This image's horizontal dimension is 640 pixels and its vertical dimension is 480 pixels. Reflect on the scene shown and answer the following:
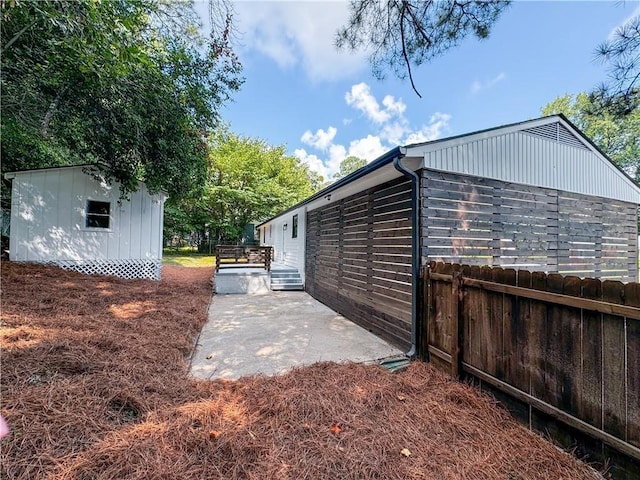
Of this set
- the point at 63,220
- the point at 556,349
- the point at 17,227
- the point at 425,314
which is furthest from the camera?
the point at 63,220

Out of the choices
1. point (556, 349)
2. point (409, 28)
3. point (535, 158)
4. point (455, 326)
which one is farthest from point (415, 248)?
A: point (409, 28)

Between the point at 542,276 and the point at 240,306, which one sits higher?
the point at 542,276

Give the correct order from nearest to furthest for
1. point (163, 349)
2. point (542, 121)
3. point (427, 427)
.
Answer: point (427, 427)
point (163, 349)
point (542, 121)

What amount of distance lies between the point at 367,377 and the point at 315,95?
16.5 metres

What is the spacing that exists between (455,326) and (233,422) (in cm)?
246

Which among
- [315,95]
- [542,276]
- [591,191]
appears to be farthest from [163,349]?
[315,95]

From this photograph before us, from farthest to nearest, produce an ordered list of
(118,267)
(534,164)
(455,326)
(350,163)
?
(350,163) < (118,267) < (534,164) < (455,326)

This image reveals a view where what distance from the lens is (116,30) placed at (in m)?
4.05

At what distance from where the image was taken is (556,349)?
2225 millimetres

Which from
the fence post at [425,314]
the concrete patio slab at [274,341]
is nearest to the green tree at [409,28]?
the fence post at [425,314]

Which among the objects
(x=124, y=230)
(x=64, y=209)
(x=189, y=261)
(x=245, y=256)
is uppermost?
(x=64, y=209)

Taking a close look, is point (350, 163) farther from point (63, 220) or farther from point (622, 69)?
point (622, 69)

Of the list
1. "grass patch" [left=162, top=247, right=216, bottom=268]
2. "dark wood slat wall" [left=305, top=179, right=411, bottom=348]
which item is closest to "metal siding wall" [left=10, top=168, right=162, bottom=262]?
"dark wood slat wall" [left=305, top=179, right=411, bottom=348]

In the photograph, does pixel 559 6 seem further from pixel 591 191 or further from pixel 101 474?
pixel 101 474
